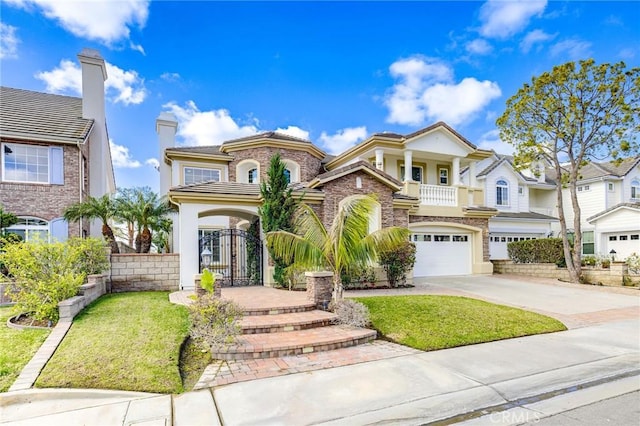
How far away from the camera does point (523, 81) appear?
17188mm

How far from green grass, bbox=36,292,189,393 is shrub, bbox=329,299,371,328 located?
11.8ft

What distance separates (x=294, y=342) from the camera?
7.05 meters

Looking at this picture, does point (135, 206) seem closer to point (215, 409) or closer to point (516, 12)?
point (215, 409)

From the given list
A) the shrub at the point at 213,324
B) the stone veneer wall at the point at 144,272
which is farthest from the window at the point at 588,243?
the shrub at the point at 213,324

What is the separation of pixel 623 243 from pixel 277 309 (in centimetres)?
2564

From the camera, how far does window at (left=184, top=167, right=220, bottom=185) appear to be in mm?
18953

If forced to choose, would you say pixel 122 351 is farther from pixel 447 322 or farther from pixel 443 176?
pixel 443 176

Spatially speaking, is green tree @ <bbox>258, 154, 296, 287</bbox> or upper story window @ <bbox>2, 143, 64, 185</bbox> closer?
green tree @ <bbox>258, 154, 296, 287</bbox>

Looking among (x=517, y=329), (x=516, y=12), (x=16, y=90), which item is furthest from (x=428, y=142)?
(x=16, y=90)

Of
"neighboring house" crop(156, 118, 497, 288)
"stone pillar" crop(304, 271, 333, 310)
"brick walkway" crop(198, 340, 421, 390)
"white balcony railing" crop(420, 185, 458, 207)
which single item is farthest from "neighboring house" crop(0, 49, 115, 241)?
"white balcony railing" crop(420, 185, 458, 207)

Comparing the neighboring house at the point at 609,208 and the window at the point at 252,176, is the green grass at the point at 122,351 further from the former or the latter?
the neighboring house at the point at 609,208

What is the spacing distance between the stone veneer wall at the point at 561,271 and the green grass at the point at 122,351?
18.1m

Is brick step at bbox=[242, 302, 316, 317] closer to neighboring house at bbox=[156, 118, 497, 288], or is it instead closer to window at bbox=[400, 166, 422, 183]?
neighboring house at bbox=[156, 118, 497, 288]

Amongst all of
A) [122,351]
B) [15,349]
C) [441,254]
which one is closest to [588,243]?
[441,254]
